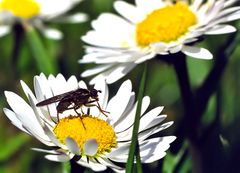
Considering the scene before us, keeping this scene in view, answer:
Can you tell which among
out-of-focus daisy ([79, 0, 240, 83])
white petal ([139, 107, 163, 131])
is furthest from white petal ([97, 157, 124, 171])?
out-of-focus daisy ([79, 0, 240, 83])

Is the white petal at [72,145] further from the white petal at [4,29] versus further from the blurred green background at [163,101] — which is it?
the white petal at [4,29]

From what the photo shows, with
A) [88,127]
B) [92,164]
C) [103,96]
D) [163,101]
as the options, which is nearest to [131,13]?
[163,101]

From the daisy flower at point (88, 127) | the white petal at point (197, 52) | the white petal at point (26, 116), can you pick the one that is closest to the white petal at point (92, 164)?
the daisy flower at point (88, 127)

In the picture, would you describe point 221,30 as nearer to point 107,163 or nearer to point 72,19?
point 107,163

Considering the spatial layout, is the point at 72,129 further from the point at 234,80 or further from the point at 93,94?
the point at 234,80

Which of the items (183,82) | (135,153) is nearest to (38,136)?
(135,153)
